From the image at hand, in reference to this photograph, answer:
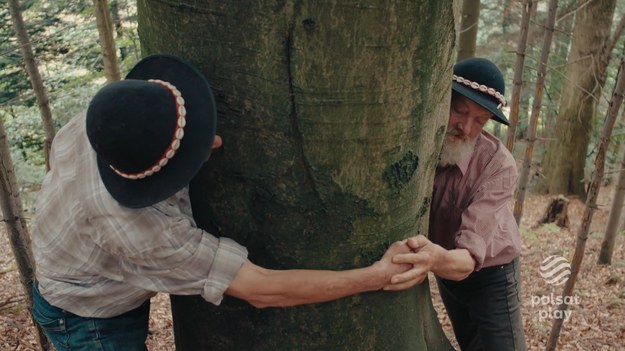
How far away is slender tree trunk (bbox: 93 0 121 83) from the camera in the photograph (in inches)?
241

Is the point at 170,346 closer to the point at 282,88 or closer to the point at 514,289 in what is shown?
the point at 514,289

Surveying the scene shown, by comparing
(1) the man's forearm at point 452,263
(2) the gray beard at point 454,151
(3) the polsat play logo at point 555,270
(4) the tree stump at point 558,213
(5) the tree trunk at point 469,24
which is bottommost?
(4) the tree stump at point 558,213

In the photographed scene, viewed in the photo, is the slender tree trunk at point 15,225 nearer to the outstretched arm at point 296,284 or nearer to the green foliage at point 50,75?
the outstretched arm at point 296,284

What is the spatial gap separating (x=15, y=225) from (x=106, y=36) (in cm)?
357

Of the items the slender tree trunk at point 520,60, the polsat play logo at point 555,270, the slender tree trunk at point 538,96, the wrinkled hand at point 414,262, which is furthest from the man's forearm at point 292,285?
the polsat play logo at point 555,270

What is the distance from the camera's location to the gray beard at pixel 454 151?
2.44 metres

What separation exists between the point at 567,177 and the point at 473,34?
585 centimetres

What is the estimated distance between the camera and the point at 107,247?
145 cm

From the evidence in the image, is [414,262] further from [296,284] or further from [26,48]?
[26,48]

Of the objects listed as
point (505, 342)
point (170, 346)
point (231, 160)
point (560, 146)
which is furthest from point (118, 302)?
point (560, 146)

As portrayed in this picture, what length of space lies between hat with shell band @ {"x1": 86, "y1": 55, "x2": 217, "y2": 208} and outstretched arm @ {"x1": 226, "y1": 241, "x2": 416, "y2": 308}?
322 millimetres

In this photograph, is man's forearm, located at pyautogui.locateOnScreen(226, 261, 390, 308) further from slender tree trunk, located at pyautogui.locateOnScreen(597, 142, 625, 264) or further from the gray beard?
slender tree trunk, located at pyautogui.locateOnScreen(597, 142, 625, 264)

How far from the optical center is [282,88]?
1329 millimetres

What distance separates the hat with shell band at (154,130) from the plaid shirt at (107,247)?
0.28 feet
